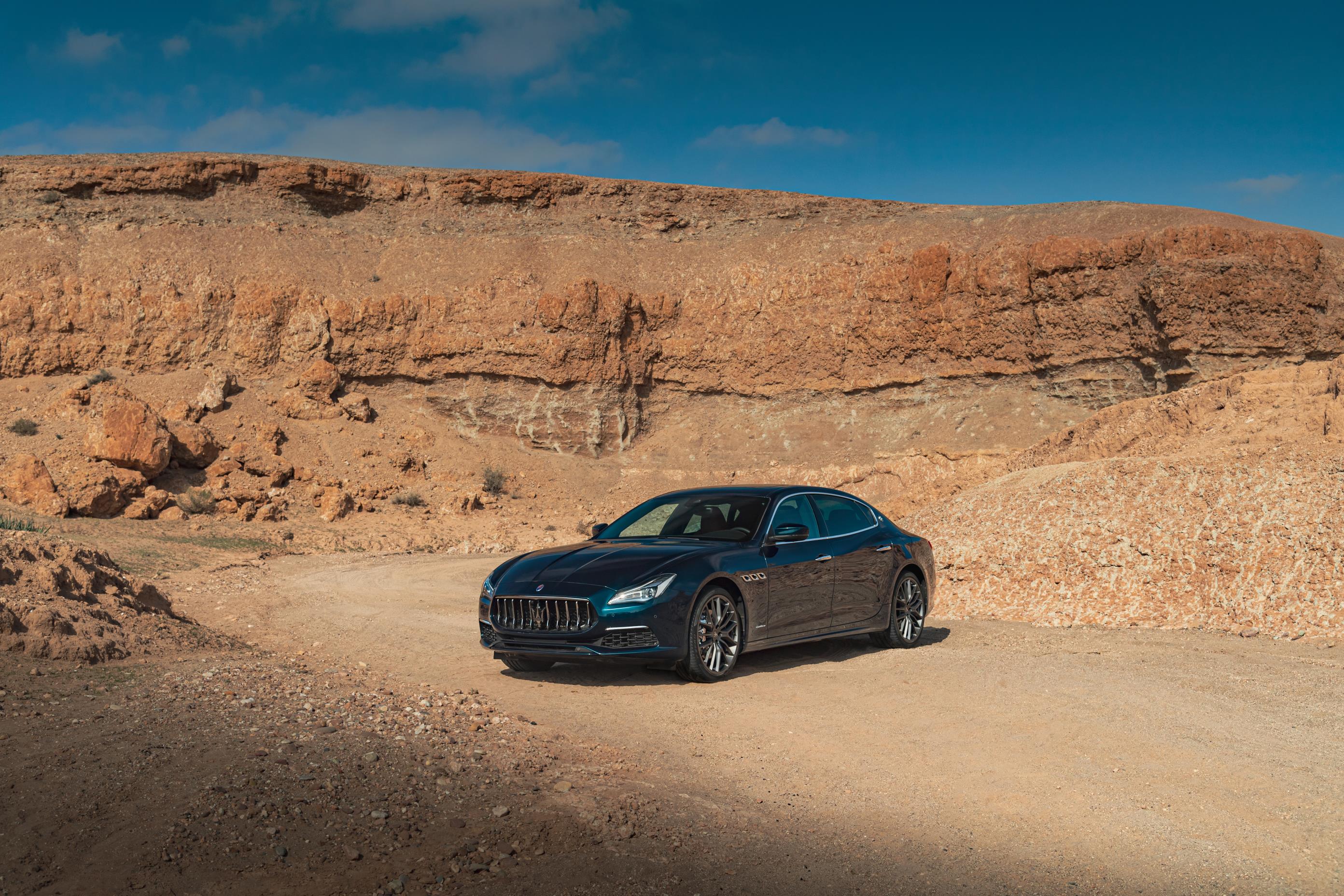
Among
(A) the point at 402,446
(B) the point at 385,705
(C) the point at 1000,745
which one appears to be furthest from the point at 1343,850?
(A) the point at 402,446

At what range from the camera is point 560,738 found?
6074 millimetres

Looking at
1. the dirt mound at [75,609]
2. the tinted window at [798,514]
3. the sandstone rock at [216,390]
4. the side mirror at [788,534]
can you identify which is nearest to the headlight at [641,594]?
the side mirror at [788,534]

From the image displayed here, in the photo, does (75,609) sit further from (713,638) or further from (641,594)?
(713,638)

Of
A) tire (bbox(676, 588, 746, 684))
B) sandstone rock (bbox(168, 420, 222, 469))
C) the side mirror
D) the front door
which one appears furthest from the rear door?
sandstone rock (bbox(168, 420, 222, 469))

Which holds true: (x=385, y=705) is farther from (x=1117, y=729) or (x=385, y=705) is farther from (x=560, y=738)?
(x=1117, y=729)

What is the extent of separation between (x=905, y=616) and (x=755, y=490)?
1935 millimetres

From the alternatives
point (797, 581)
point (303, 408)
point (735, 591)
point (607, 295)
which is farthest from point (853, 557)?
point (607, 295)

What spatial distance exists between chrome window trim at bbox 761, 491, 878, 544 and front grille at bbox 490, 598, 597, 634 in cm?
166

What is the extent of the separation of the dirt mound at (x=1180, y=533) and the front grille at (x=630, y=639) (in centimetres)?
629

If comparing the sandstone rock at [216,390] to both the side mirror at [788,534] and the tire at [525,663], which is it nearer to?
the tire at [525,663]

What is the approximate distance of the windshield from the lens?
8.75 meters

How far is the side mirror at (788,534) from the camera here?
8477mm

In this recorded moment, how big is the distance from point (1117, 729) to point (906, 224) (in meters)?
35.3

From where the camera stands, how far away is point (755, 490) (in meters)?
9.28
